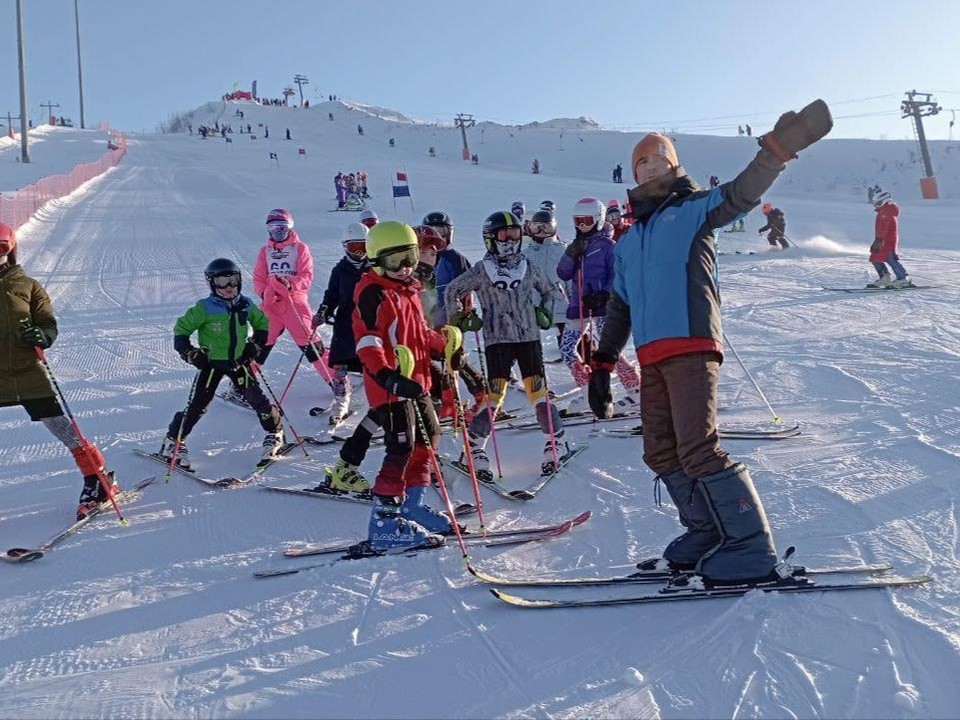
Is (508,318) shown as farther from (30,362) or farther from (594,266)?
(30,362)

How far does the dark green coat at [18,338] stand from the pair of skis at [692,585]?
3215mm

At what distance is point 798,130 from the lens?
2820 mm

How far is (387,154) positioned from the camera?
157 feet

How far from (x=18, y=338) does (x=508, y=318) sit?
315cm

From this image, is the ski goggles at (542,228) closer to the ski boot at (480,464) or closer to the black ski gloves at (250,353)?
the ski boot at (480,464)

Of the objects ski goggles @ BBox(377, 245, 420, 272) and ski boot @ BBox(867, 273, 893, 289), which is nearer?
ski goggles @ BBox(377, 245, 420, 272)

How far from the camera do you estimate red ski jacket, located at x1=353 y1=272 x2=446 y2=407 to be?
390 cm

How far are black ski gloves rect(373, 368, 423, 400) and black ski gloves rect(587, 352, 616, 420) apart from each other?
0.89 metres

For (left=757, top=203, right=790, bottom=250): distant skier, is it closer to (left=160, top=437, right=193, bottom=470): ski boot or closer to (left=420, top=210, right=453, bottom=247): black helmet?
(left=420, top=210, right=453, bottom=247): black helmet

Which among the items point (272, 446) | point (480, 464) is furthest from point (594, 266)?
point (272, 446)

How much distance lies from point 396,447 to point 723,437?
9.22 ft

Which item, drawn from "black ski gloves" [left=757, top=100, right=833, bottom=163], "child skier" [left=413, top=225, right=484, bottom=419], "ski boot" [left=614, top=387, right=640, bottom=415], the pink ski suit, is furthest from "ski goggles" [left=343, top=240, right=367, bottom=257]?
"black ski gloves" [left=757, top=100, right=833, bottom=163]

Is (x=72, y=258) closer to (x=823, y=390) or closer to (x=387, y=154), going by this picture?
(x=823, y=390)

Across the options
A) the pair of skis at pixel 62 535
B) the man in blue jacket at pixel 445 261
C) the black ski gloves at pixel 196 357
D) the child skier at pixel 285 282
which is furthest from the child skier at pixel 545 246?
the pair of skis at pixel 62 535
